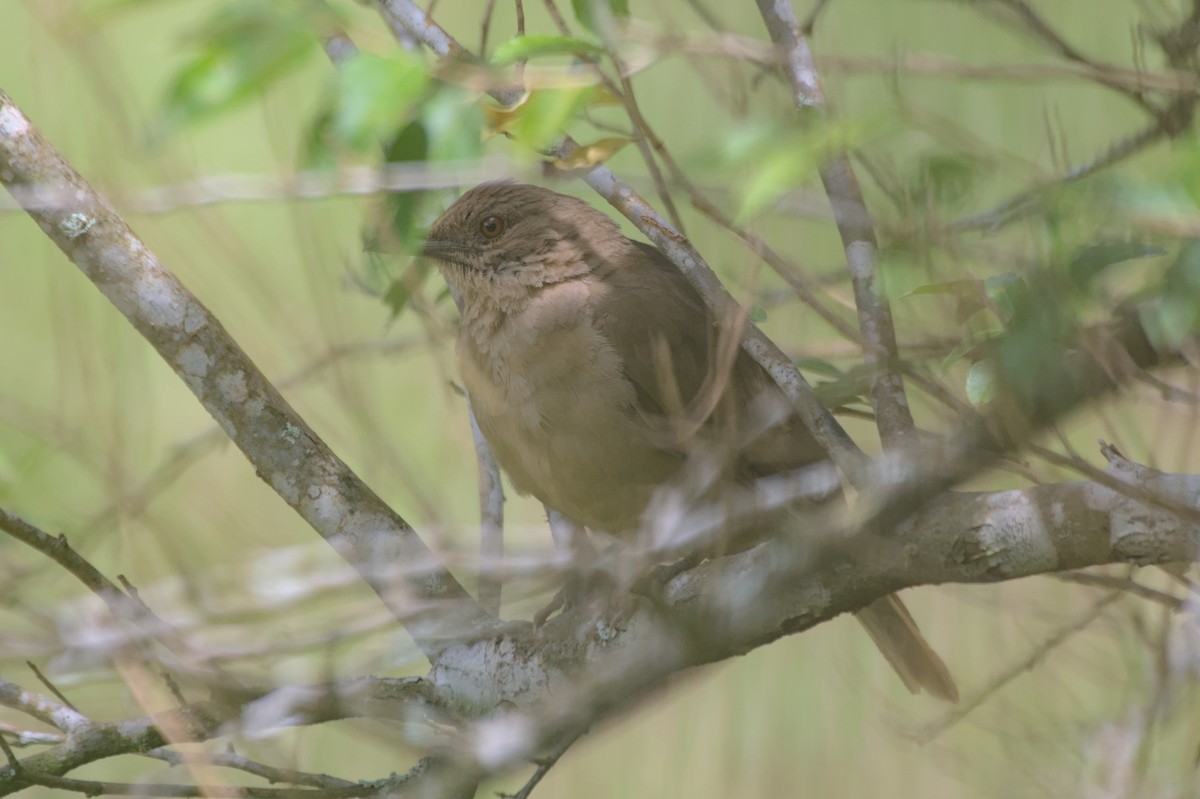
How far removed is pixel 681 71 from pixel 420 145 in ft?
9.31

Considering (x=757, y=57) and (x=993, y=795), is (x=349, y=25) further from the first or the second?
(x=993, y=795)

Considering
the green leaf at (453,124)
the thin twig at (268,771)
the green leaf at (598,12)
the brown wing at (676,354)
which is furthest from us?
the brown wing at (676,354)

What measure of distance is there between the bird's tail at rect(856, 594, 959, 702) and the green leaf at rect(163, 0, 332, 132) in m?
2.76

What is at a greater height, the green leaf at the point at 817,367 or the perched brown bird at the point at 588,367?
the perched brown bird at the point at 588,367

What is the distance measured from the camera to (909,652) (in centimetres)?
388

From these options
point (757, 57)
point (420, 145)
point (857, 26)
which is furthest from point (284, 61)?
point (857, 26)

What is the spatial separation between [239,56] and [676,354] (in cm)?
198

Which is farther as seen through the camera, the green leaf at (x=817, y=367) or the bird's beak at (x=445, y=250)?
the bird's beak at (x=445, y=250)

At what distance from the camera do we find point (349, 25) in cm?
184

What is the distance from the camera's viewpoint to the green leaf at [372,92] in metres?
1.73

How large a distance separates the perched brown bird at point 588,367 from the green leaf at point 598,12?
3.20 ft

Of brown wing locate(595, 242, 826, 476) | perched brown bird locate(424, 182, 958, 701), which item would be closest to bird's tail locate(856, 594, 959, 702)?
perched brown bird locate(424, 182, 958, 701)

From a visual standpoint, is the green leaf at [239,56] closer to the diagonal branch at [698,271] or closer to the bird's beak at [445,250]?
the diagonal branch at [698,271]

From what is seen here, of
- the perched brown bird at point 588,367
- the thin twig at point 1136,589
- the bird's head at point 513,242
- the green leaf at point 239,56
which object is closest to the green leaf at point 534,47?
the green leaf at point 239,56
